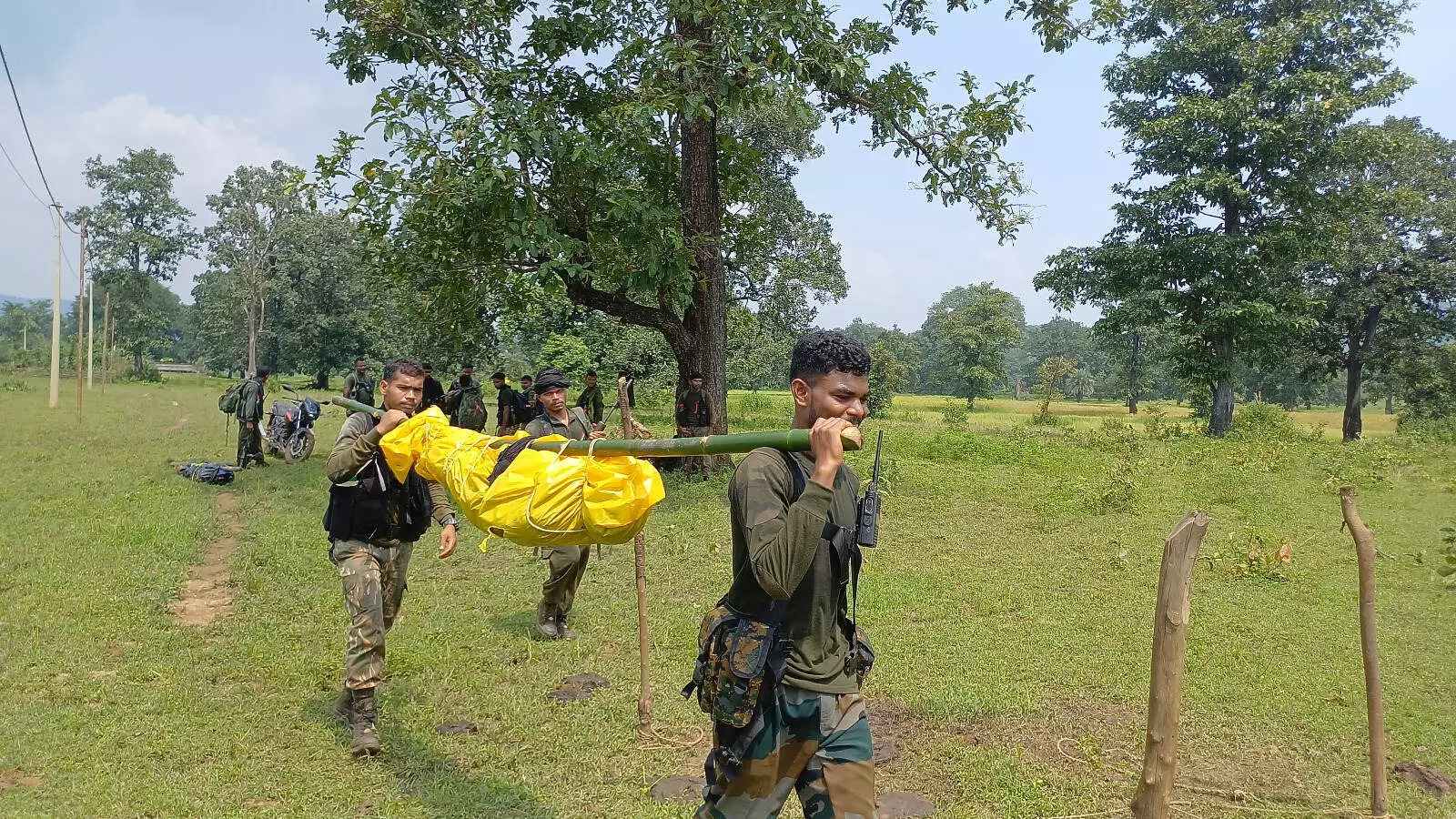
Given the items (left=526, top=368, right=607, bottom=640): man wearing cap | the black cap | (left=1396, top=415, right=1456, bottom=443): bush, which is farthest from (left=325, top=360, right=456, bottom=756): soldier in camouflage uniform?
(left=1396, top=415, right=1456, bottom=443): bush

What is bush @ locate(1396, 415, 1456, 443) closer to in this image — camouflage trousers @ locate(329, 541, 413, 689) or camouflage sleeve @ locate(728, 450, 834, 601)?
camouflage trousers @ locate(329, 541, 413, 689)

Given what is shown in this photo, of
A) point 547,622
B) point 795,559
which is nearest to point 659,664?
point 547,622

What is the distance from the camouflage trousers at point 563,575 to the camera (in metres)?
7.15

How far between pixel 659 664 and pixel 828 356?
4804 millimetres

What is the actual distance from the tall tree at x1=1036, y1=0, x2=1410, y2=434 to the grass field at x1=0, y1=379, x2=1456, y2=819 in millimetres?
13731

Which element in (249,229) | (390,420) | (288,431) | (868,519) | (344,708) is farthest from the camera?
(249,229)

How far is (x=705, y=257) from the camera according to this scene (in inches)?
574

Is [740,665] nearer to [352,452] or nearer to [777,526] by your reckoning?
[777,526]

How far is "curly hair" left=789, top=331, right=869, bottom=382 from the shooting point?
9.17 ft

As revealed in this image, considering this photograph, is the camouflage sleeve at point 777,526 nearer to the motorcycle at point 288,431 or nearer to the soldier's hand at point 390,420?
the soldier's hand at point 390,420

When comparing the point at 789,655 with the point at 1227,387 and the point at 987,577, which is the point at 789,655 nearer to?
the point at 987,577

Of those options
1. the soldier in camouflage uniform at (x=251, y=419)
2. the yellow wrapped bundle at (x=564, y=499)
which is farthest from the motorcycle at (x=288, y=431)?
the yellow wrapped bundle at (x=564, y=499)

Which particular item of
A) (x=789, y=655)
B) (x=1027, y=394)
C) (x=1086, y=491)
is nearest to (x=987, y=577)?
(x=1086, y=491)

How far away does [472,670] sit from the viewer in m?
6.88
